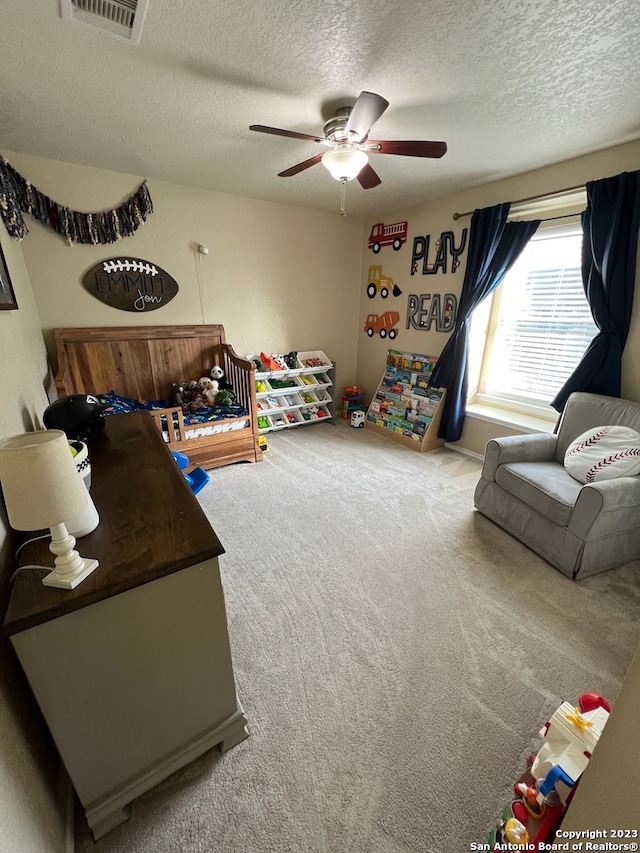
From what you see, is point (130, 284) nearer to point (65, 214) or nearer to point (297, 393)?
point (65, 214)

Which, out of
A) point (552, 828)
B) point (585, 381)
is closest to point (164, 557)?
point (552, 828)

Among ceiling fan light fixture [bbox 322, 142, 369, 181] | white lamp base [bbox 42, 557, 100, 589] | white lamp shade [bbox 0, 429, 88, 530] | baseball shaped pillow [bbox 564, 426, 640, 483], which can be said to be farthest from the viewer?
baseball shaped pillow [bbox 564, 426, 640, 483]

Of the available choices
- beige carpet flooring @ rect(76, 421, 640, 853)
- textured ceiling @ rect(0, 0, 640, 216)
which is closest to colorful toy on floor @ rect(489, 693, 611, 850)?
beige carpet flooring @ rect(76, 421, 640, 853)

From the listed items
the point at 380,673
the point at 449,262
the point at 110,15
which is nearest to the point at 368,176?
the point at 110,15

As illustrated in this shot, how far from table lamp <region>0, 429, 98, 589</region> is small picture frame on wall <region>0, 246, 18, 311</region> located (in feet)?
3.68

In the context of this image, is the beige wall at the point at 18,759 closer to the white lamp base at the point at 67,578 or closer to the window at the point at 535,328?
the white lamp base at the point at 67,578

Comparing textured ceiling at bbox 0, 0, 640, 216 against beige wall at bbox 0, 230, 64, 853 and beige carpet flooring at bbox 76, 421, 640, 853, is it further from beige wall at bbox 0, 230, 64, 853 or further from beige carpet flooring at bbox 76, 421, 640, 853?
beige carpet flooring at bbox 76, 421, 640, 853

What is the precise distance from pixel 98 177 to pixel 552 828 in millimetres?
4142

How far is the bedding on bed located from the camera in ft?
9.11

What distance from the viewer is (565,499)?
1.81 m

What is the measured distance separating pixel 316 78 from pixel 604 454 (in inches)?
94.5

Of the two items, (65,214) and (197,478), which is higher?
(65,214)

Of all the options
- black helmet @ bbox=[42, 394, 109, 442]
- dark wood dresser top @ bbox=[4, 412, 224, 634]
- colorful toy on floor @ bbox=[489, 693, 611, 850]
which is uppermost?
black helmet @ bbox=[42, 394, 109, 442]

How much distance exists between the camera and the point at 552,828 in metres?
0.79
